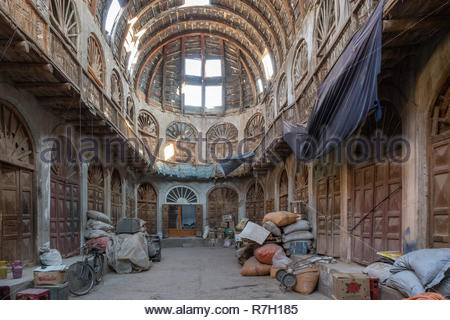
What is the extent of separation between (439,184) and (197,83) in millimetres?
19921

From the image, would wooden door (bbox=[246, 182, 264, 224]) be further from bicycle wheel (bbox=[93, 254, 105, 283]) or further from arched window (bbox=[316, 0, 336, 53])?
bicycle wheel (bbox=[93, 254, 105, 283])

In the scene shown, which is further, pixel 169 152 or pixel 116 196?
pixel 169 152

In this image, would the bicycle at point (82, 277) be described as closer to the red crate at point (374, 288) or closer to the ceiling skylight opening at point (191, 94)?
the red crate at point (374, 288)

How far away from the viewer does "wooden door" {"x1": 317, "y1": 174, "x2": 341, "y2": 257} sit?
8781mm

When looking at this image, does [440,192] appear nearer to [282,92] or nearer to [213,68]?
[282,92]

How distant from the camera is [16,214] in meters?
7.12

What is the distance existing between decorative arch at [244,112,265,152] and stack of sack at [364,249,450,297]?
1581cm

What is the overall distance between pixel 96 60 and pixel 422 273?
38.2 ft

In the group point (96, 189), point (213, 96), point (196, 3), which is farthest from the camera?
point (213, 96)

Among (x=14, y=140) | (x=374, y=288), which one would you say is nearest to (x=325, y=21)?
(x=374, y=288)

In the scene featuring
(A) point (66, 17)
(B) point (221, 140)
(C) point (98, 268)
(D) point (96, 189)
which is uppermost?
(A) point (66, 17)

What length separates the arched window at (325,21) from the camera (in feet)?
31.1

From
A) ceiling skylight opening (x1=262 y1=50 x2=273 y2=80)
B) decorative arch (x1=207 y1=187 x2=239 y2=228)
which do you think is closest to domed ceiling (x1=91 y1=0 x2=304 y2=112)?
ceiling skylight opening (x1=262 y1=50 x2=273 y2=80)

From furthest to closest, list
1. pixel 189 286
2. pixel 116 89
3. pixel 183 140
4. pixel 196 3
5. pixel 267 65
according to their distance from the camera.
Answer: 1. pixel 183 140
2. pixel 267 65
3. pixel 196 3
4. pixel 116 89
5. pixel 189 286
